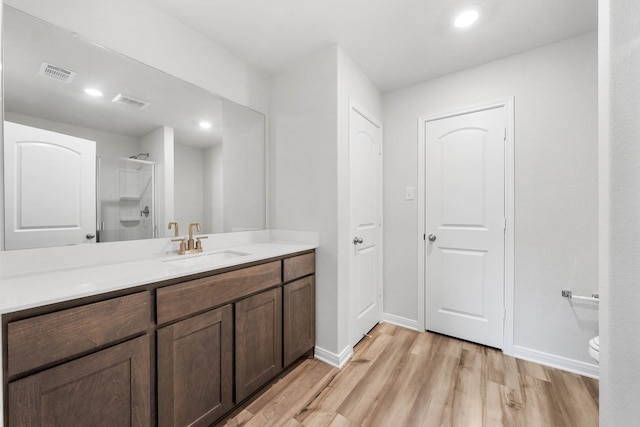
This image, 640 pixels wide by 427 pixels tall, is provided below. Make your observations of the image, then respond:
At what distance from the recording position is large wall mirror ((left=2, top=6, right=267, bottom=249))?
1.16m

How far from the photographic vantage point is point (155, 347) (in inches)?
42.7

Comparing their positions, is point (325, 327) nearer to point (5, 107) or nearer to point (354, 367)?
point (354, 367)

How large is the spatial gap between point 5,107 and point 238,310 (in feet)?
4.68

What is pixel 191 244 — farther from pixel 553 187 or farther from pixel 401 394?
pixel 553 187

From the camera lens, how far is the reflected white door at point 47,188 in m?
1.14

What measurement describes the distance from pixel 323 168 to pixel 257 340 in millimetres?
1291

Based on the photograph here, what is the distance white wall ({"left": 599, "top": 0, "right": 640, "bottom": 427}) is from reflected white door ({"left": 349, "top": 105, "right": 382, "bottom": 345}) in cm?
144

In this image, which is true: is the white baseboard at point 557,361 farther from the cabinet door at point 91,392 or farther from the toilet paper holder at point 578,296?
the cabinet door at point 91,392

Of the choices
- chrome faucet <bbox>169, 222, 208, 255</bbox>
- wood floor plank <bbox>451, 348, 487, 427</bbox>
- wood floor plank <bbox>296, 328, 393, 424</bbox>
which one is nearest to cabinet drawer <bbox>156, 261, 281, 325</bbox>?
chrome faucet <bbox>169, 222, 208, 255</bbox>

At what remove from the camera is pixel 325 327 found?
200cm

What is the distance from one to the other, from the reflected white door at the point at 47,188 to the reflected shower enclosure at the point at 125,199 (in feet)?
0.14

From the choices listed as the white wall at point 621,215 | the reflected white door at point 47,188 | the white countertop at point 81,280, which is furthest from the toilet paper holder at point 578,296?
the reflected white door at point 47,188

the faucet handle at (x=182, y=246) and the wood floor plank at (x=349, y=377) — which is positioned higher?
the faucet handle at (x=182, y=246)

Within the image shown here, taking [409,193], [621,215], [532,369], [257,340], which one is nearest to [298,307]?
[257,340]
